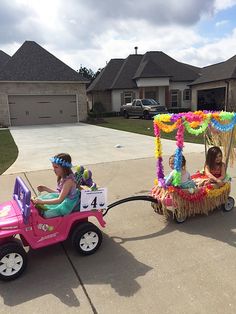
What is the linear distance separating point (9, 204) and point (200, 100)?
1247 inches

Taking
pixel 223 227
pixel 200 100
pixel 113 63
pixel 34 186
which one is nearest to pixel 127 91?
pixel 113 63

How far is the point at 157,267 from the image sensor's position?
3.17m

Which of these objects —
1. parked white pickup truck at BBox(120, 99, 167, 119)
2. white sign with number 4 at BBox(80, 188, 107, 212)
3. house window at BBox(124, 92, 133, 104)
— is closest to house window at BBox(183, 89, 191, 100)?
house window at BBox(124, 92, 133, 104)

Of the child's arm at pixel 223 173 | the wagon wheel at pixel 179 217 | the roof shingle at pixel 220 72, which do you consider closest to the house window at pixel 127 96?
the roof shingle at pixel 220 72

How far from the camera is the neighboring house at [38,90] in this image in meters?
22.3

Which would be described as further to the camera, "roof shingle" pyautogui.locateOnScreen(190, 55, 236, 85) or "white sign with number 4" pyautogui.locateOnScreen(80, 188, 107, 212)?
"roof shingle" pyautogui.locateOnScreen(190, 55, 236, 85)

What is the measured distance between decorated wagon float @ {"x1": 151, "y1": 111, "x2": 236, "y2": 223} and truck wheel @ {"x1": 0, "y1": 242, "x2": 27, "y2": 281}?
214 centimetres

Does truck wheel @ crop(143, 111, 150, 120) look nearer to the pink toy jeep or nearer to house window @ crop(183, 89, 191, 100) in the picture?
house window @ crop(183, 89, 191, 100)

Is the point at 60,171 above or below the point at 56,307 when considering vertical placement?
above

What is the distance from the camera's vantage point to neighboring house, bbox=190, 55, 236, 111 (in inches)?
1064

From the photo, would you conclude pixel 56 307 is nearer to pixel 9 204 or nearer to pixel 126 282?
pixel 126 282

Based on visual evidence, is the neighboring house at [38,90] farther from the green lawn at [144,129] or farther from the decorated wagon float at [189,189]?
the decorated wagon float at [189,189]

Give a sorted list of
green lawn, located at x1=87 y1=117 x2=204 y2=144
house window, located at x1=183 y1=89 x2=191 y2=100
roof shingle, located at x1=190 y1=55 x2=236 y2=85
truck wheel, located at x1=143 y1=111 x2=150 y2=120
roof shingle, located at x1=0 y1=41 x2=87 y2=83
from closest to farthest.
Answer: green lawn, located at x1=87 y1=117 x2=204 y2=144
roof shingle, located at x1=0 y1=41 x2=87 y2=83
truck wheel, located at x1=143 y1=111 x2=150 y2=120
roof shingle, located at x1=190 y1=55 x2=236 y2=85
house window, located at x1=183 y1=89 x2=191 y2=100

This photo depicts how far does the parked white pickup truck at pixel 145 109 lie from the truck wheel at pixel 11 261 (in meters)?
20.9
